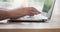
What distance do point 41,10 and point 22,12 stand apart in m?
0.12

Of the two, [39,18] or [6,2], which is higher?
[6,2]

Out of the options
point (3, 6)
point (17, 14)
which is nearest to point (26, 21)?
point (17, 14)

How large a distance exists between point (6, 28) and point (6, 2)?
0.80 ft

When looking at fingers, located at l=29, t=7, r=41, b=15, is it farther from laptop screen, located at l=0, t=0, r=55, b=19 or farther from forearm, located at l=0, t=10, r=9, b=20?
forearm, located at l=0, t=10, r=9, b=20

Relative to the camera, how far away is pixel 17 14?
666 mm

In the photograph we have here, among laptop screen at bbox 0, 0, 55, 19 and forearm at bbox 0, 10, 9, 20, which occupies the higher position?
laptop screen at bbox 0, 0, 55, 19

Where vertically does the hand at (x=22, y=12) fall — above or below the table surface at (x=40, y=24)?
above

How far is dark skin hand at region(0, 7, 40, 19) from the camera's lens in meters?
0.66

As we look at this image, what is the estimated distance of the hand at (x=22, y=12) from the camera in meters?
0.67

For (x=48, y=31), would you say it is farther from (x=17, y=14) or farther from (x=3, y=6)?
(x=3, y=6)

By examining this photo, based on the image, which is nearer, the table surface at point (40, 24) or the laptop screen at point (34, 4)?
the table surface at point (40, 24)

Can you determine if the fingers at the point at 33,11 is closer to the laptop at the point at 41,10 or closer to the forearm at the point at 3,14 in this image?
the laptop at the point at 41,10

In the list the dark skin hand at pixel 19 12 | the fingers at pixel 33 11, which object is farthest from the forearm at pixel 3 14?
the fingers at pixel 33 11

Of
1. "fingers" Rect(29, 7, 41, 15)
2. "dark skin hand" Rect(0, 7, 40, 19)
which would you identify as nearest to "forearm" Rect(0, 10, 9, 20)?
"dark skin hand" Rect(0, 7, 40, 19)
